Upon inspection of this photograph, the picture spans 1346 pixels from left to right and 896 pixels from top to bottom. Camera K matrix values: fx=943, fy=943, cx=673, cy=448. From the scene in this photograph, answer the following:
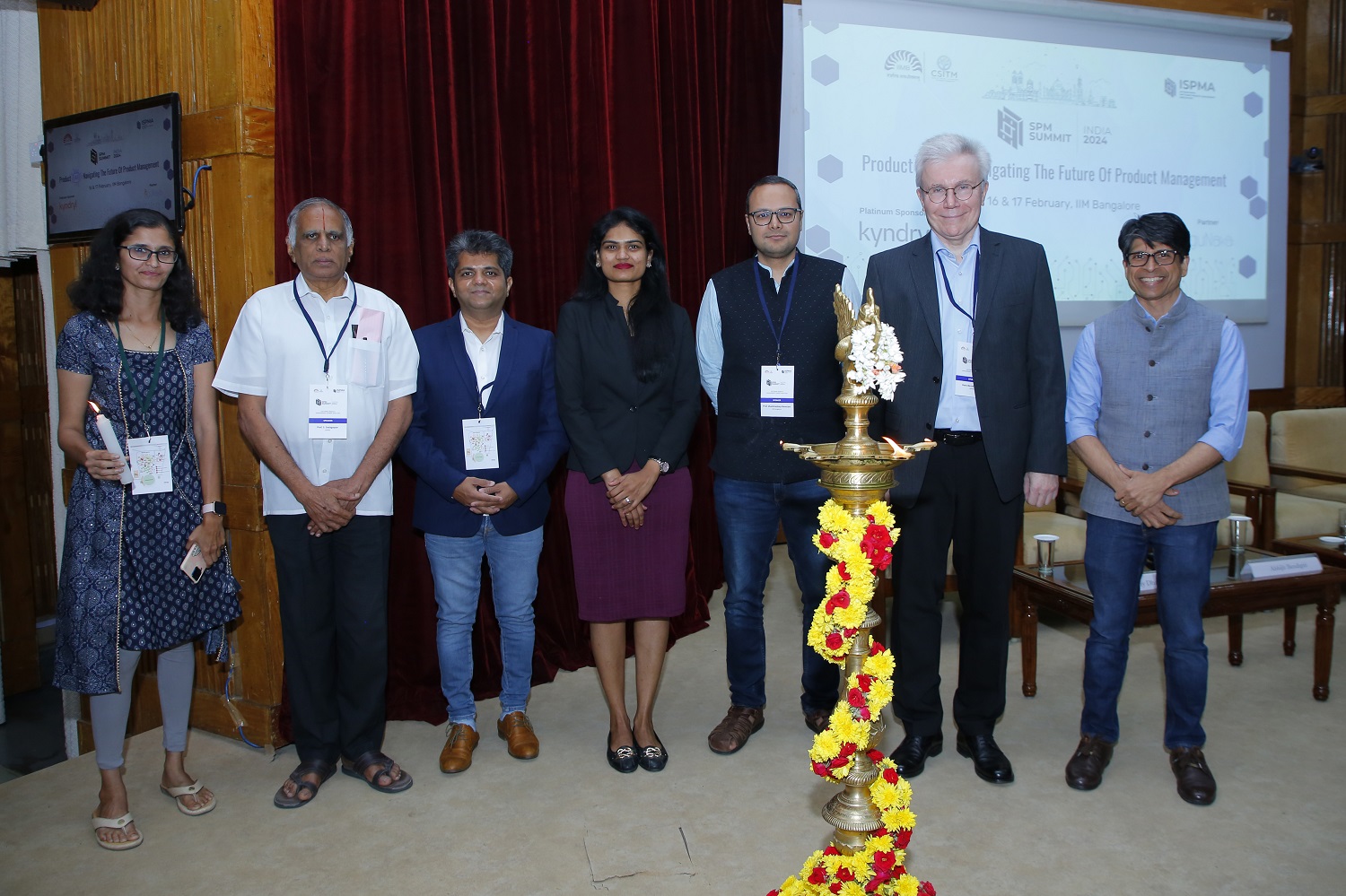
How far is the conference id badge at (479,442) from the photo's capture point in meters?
2.78

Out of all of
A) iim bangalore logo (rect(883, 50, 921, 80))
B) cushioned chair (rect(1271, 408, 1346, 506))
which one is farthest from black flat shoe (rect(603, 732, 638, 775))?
cushioned chair (rect(1271, 408, 1346, 506))

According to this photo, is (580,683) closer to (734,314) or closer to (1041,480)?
(734,314)

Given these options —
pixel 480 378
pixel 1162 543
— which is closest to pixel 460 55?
pixel 480 378

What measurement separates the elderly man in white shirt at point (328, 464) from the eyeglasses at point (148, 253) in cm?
23

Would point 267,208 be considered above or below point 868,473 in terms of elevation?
above

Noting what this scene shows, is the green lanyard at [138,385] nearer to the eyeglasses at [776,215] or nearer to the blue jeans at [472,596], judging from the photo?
the blue jeans at [472,596]

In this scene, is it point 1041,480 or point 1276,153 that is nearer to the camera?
point 1041,480

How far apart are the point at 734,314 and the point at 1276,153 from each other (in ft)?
15.6

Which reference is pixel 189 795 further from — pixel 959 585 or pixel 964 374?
pixel 964 374

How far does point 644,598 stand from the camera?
2.81 metres

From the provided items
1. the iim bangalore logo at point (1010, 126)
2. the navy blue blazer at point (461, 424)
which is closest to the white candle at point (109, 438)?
the navy blue blazer at point (461, 424)

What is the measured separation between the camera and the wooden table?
330cm

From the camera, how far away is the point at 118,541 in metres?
2.45

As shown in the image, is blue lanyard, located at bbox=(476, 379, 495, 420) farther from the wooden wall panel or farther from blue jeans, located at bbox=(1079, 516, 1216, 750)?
blue jeans, located at bbox=(1079, 516, 1216, 750)
